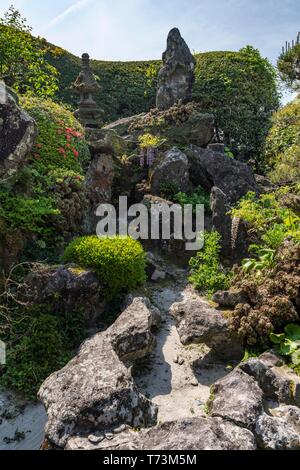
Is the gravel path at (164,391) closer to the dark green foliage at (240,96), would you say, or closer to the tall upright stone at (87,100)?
the tall upright stone at (87,100)

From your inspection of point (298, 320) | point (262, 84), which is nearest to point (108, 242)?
point (298, 320)

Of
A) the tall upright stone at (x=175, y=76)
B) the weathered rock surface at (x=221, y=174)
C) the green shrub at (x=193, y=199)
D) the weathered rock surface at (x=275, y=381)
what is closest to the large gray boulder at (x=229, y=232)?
the green shrub at (x=193, y=199)

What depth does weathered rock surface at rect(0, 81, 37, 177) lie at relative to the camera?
352 inches

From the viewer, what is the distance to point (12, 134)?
9.08 meters

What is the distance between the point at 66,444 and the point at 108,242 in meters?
4.66

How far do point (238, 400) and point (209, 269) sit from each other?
481cm

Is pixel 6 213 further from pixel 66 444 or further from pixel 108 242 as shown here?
pixel 66 444

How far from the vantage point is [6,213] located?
28.1 feet

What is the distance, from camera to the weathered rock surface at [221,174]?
13.3 meters

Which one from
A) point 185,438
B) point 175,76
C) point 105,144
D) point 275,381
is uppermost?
point 175,76

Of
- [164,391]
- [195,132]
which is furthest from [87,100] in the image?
[164,391]

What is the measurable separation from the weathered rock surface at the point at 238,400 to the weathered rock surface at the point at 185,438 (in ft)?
0.89

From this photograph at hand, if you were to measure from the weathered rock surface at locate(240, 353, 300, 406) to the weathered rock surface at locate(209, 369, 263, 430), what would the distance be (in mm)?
258

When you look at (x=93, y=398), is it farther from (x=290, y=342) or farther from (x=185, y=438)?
(x=290, y=342)
